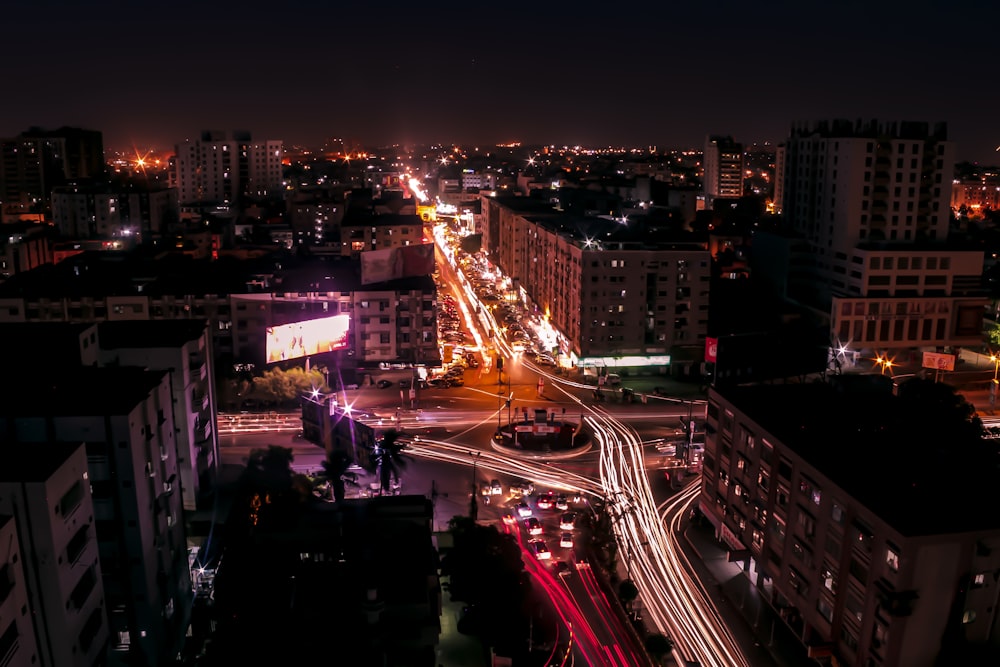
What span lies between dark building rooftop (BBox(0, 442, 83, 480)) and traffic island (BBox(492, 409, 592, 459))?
14.7 metres

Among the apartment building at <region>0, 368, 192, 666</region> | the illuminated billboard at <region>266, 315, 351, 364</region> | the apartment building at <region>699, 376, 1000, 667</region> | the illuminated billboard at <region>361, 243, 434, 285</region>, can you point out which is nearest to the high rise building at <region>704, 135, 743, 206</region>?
the illuminated billboard at <region>361, 243, 434, 285</region>

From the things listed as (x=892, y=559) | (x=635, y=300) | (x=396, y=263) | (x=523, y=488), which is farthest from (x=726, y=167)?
(x=892, y=559)

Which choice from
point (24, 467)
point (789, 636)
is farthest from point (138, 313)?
point (789, 636)

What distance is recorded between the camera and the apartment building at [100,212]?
198 ft

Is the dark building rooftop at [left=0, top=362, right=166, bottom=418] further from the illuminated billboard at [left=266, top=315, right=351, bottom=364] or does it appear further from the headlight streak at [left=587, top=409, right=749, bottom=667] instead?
the illuminated billboard at [left=266, top=315, right=351, bottom=364]

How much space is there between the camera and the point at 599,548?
1966 cm

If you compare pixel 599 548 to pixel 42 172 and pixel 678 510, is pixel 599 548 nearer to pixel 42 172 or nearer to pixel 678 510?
pixel 678 510

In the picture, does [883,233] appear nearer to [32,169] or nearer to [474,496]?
[474,496]

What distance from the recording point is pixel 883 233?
134 feet

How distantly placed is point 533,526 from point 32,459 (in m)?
11.8

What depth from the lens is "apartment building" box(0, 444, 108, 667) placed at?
1255 cm

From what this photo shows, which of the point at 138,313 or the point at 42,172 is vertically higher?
the point at 42,172

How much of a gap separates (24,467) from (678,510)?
16.0 metres

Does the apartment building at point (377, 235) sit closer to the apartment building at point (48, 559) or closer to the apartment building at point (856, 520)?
the apartment building at point (856, 520)
